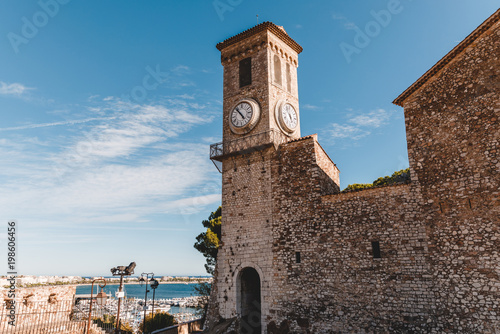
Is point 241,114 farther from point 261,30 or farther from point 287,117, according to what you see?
point 261,30

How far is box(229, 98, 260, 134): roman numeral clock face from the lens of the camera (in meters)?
16.9

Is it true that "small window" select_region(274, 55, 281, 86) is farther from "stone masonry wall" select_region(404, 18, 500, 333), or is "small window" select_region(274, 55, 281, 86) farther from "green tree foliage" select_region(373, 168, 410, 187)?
"green tree foliage" select_region(373, 168, 410, 187)

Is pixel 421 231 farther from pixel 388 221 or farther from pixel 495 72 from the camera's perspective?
pixel 495 72

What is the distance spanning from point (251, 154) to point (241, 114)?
8.19 feet

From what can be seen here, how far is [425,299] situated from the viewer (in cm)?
1080

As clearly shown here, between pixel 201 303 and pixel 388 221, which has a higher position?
pixel 388 221

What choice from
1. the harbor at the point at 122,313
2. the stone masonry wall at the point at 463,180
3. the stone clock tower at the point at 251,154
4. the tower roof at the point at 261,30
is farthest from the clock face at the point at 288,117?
the harbor at the point at 122,313

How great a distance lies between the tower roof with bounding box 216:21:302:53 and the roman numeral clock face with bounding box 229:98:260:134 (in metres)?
4.14

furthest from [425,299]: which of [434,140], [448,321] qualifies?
[434,140]

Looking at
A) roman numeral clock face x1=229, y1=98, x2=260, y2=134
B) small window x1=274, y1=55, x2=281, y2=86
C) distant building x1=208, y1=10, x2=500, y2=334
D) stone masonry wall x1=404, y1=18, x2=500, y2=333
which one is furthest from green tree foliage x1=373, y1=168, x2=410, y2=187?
roman numeral clock face x1=229, y1=98, x2=260, y2=134

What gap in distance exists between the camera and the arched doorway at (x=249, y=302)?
1479cm

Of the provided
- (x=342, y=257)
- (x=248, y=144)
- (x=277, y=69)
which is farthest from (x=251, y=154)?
(x=342, y=257)

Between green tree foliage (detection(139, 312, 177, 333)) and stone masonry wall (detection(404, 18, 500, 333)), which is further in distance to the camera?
green tree foliage (detection(139, 312, 177, 333))

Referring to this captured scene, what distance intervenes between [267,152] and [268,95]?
10.6 ft
